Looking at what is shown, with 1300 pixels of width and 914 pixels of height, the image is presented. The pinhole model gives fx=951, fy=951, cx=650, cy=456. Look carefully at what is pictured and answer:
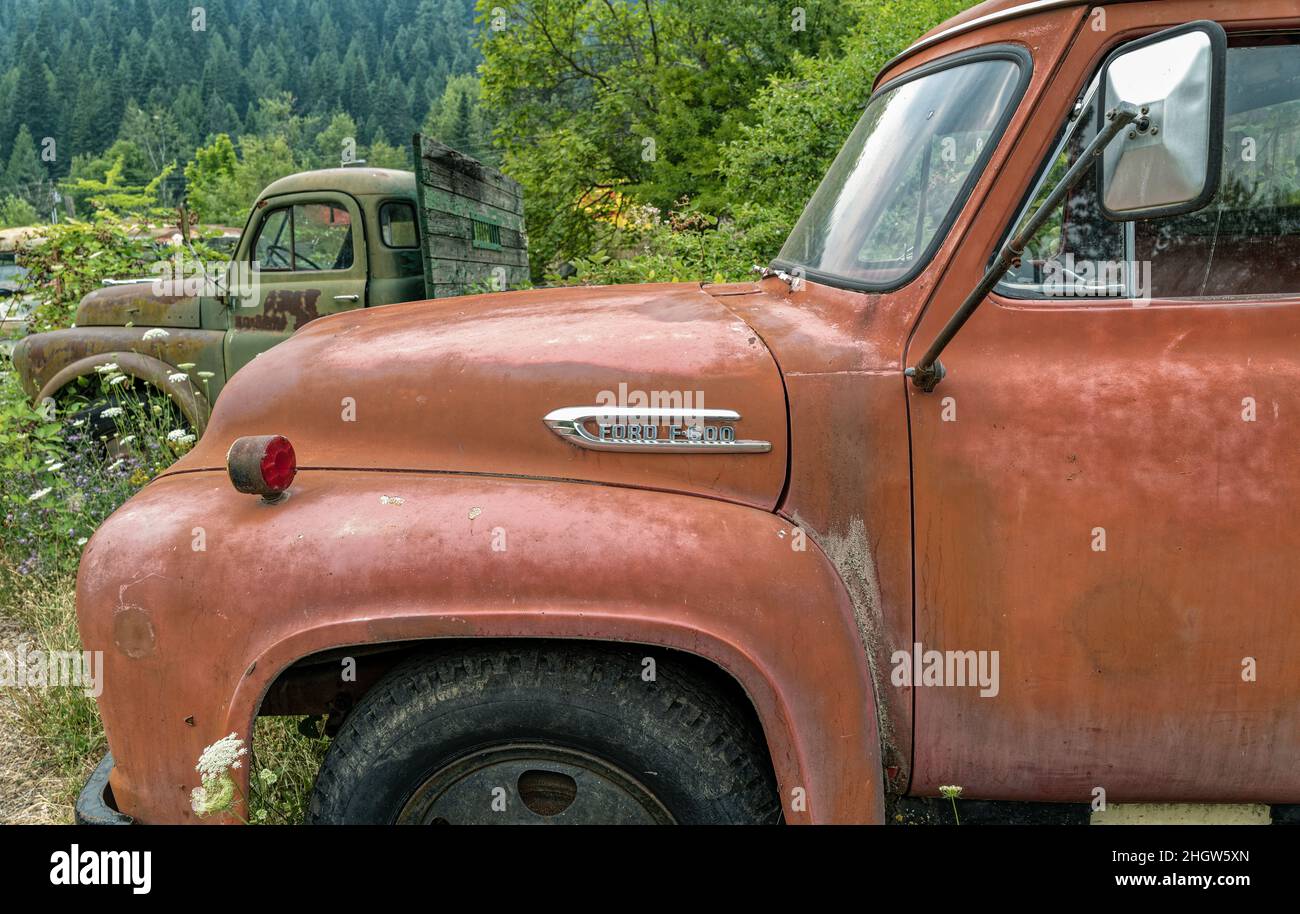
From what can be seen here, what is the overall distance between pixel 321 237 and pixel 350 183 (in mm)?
455

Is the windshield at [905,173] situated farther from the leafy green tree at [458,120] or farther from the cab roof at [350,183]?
the leafy green tree at [458,120]

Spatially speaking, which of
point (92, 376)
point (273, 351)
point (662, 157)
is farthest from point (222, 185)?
point (273, 351)

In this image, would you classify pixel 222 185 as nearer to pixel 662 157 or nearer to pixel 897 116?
pixel 662 157

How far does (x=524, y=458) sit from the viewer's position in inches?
79.6

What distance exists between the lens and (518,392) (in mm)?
2064

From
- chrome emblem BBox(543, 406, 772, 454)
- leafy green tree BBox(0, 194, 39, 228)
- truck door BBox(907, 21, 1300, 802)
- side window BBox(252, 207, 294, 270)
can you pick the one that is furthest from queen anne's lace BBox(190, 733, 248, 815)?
leafy green tree BBox(0, 194, 39, 228)

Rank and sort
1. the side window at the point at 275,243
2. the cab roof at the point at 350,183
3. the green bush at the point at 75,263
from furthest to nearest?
1. the green bush at the point at 75,263
2. the side window at the point at 275,243
3. the cab roof at the point at 350,183

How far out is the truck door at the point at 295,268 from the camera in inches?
267

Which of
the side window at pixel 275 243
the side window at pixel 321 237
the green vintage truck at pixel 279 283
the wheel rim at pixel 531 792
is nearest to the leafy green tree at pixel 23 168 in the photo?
the green vintage truck at pixel 279 283

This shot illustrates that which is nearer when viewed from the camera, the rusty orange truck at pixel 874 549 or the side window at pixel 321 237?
the rusty orange truck at pixel 874 549

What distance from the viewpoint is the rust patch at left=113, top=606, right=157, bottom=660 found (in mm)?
1929

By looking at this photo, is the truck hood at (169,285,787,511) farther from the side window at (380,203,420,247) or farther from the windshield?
the side window at (380,203,420,247)

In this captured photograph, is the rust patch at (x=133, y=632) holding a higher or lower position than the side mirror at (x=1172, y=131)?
lower

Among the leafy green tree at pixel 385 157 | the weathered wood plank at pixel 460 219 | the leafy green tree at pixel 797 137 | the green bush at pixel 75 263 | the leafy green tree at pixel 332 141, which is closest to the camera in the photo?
the weathered wood plank at pixel 460 219
